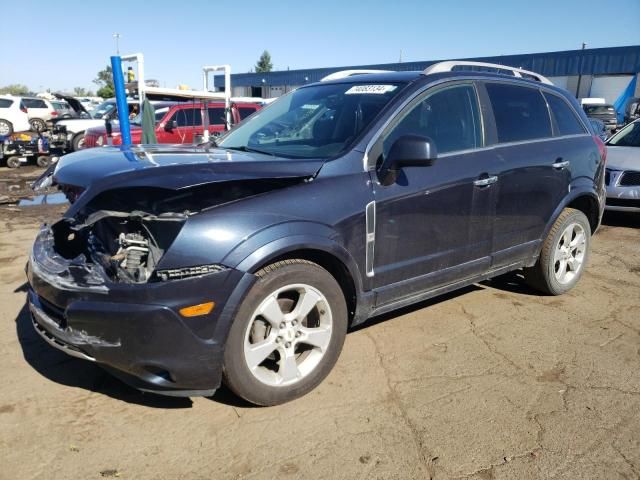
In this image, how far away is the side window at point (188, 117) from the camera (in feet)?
39.9

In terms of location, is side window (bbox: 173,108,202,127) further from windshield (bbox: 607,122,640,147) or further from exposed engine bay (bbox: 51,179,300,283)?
exposed engine bay (bbox: 51,179,300,283)

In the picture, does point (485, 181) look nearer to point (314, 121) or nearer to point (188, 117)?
point (314, 121)

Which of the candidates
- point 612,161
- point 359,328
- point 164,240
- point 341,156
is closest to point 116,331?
point 164,240

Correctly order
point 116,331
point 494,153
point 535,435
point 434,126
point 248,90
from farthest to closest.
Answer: point 248,90, point 494,153, point 434,126, point 535,435, point 116,331

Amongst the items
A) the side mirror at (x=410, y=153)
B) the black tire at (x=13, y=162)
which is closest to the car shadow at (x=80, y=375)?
the side mirror at (x=410, y=153)

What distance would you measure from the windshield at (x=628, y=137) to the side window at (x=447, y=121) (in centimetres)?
583

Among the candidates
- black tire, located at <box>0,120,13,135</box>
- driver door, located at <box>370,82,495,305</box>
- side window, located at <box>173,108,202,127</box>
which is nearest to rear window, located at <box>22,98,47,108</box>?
black tire, located at <box>0,120,13,135</box>

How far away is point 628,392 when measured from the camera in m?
3.05

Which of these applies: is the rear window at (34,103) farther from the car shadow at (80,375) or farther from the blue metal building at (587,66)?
the car shadow at (80,375)

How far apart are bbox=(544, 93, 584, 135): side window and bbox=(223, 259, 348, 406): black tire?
9.38 ft

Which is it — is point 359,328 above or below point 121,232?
below

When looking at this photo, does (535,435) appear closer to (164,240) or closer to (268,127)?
(164,240)

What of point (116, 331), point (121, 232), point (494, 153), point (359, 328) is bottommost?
point (359, 328)

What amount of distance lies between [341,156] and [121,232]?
4.30 feet
